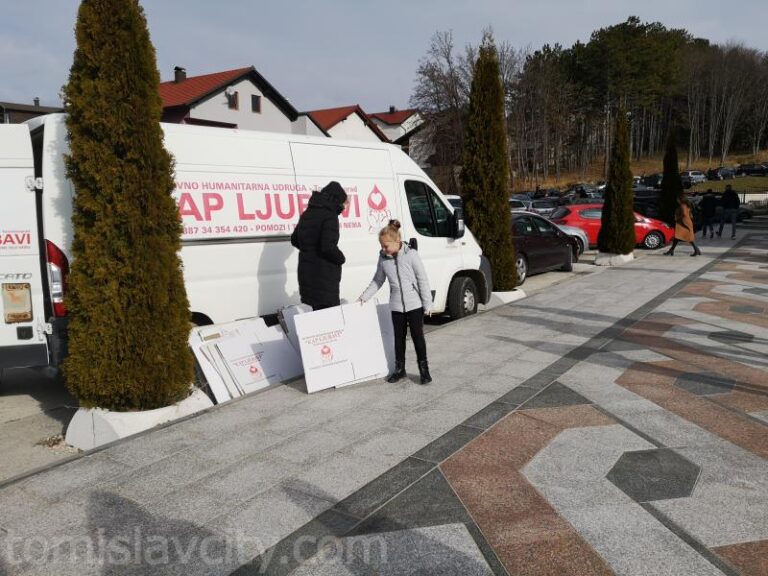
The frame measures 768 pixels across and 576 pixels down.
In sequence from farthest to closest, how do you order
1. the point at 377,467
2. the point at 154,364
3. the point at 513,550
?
the point at 154,364, the point at 377,467, the point at 513,550

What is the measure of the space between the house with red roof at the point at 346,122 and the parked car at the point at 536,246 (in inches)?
1444

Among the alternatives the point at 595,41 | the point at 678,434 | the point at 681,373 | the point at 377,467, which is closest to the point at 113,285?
the point at 377,467

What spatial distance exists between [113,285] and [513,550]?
11.6ft

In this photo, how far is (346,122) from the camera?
51.8 m

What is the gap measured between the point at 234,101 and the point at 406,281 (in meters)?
35.3

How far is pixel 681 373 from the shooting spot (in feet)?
20.4

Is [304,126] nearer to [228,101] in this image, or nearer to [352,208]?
[228,101]

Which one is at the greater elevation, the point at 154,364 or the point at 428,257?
the point at 428,257

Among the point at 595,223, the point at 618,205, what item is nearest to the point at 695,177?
the point at 595,223

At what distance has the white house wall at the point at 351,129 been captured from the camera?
5072 centimetres

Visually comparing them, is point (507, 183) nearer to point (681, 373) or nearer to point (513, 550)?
point (681, 373)

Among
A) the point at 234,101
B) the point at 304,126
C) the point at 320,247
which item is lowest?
the point at 320,247

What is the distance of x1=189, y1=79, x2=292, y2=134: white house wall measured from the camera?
121 feet

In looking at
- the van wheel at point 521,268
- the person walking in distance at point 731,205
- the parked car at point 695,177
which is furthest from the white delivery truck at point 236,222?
the parked car at point 695,177
